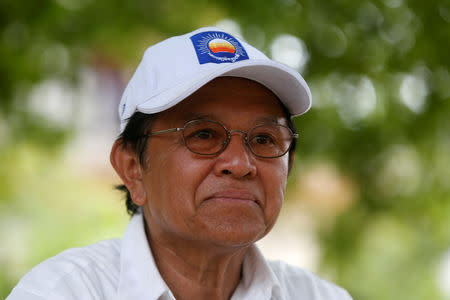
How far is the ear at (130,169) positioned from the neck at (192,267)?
156mm

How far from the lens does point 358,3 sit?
392cm

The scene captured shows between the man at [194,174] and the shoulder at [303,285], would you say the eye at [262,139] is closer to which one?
the man at [194,174]

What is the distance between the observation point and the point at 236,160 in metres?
1.65

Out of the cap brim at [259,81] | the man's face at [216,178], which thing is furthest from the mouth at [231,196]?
the cap brim at [259,81]

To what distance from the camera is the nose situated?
1632mm

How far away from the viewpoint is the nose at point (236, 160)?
64.2 inches

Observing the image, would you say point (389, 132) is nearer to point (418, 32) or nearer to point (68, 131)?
point (418, 32)

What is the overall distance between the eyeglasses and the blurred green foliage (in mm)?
2060

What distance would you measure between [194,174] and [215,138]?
4.9 inches

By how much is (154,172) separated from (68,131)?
87.9 inches

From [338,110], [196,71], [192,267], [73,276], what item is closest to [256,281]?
[192,267]

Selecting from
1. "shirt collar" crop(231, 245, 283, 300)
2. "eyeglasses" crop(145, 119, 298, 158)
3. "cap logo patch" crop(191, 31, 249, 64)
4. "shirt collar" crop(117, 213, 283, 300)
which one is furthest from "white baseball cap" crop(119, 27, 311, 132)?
"shirt collar" crop(231, 245, 283, 300)

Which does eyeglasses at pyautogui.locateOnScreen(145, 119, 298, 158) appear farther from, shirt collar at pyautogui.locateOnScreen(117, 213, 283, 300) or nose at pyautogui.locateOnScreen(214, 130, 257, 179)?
shirt collar at pyautogui.locateOnScreen(117, 213, 283, 300)

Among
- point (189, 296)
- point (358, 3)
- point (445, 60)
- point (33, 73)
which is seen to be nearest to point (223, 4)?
point (358, 3)
